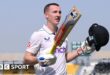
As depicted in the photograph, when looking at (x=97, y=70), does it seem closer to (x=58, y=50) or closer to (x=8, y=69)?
(x=8, y=69)

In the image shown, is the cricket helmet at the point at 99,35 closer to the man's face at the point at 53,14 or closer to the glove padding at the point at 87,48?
the glove padding at the point at 87,48

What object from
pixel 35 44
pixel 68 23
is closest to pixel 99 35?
pixel 68 23

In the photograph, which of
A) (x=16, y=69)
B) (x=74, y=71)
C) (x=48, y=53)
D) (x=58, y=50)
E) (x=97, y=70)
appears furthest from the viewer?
(x=16, y=69)

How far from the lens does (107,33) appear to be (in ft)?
15.0

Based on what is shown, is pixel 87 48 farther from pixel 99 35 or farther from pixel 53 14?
pixel 53 14

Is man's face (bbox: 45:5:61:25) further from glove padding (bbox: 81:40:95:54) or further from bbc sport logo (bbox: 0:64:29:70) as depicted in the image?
bbc sport logo (bbox: 0:64:29:70)

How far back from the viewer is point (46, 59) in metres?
4.25

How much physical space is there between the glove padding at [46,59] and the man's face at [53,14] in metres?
0.44

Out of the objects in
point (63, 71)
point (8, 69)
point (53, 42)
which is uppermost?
point (53, 42)

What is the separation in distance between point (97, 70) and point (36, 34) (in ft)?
64.1

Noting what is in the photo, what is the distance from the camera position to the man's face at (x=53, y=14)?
15.0 ft

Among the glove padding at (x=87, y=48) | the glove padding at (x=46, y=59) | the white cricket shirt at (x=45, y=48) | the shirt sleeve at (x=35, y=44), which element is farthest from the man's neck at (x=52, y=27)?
the glove padding at (x=46, y=59)

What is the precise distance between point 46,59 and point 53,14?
0.56 metres

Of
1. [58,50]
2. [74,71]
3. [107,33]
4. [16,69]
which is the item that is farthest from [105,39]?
[16,69]
